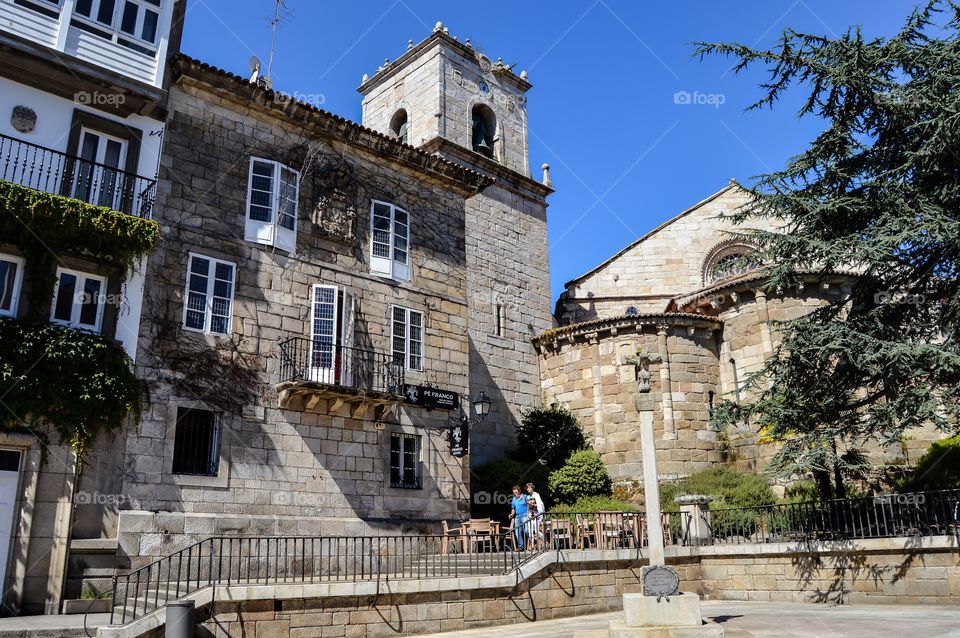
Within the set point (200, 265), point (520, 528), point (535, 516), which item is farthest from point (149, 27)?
point (520, 528)

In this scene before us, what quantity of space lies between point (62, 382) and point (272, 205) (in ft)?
19.2

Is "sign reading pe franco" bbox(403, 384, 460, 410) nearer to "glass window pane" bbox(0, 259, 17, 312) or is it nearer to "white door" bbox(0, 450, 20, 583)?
"white door" bbox(0, 450, 20, 583)

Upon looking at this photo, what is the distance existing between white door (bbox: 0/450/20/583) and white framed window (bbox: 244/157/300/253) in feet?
19.9

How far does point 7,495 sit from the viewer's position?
1177 cm

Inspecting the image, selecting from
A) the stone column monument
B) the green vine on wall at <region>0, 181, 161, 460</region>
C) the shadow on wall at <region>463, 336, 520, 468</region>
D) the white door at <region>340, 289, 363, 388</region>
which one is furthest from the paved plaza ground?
the shadow on wall at <region>463, 336, 520, 468</region>

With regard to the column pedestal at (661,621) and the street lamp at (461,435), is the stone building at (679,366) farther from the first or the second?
the column pedestal at (661,621)

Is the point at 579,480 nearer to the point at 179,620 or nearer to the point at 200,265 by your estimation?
the point at 200,265

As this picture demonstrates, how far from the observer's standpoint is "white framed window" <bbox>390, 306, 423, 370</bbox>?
693 inches

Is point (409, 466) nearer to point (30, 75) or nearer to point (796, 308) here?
point (30, 75)

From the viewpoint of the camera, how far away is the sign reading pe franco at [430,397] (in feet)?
57.2

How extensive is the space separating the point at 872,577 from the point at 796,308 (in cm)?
1037

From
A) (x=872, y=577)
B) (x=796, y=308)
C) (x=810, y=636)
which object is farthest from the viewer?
(x=796, y=308)

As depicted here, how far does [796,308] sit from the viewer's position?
2234 cm

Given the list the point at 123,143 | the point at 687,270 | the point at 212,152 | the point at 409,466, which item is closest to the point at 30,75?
the point at 123,143
